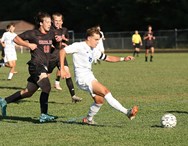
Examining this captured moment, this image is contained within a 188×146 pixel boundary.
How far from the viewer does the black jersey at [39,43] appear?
9367mm

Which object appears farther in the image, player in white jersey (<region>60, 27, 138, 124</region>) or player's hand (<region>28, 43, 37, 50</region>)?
player's hand (<region>28, 43, 37, 50</region>)

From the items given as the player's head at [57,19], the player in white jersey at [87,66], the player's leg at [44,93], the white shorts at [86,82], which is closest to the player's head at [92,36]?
the player in white jersey at [87,66]

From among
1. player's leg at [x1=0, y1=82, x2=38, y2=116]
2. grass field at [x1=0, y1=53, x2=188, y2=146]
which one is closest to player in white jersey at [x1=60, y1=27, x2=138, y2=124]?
grass field at [x1=0, y1=53, x2=188, y2=146]

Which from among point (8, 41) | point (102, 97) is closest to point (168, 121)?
point (102, 97)

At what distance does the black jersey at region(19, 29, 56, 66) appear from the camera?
369 inches

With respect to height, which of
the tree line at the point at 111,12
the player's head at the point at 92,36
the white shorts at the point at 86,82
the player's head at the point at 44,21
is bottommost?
the white shorts at the point at 86,82

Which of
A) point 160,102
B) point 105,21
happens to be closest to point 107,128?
point 160,102

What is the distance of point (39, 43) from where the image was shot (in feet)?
30.9

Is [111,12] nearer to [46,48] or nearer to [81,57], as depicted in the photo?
[46,48]

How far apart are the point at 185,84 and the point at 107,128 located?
7949 mm

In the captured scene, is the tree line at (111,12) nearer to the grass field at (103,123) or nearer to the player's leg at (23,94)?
the grass field at (103,123)

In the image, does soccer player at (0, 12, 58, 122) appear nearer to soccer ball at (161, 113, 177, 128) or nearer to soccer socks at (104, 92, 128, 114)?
soccer socks at (104, 92, 128, 114)

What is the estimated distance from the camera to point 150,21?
64000mm

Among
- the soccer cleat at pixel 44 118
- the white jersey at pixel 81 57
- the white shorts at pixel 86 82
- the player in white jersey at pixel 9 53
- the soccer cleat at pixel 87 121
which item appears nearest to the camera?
the white shorts at pixel 86 82
